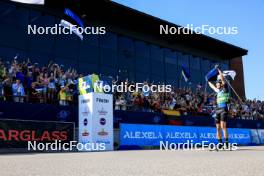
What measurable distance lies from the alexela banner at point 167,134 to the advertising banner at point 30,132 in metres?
3.04

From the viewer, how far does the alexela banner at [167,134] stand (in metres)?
18.4

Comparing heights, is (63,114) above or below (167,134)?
above

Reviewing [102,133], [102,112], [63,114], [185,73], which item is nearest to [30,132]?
[63,114]

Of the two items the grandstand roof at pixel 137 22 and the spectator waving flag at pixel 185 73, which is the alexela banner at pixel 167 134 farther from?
the grandstand roof at pixel 137 22

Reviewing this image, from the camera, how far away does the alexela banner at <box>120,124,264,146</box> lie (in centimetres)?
1836

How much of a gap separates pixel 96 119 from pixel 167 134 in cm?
605

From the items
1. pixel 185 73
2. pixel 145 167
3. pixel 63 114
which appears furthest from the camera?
pixel 185 73

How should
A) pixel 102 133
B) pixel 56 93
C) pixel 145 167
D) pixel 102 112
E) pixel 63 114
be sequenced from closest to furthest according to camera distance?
pixel 145 167, pixel 102 133, pixel 102 112, pixel 63 114, pixel 56 93

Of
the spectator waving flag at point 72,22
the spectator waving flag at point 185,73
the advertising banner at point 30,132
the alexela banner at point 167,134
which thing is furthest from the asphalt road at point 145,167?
the spectator waving flag at point 185,73

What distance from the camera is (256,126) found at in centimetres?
2775

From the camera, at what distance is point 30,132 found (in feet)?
49.7

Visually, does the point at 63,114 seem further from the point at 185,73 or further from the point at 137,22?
the point at 185,73

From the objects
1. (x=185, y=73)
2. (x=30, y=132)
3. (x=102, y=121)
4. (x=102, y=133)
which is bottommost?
(x=102, y=133)

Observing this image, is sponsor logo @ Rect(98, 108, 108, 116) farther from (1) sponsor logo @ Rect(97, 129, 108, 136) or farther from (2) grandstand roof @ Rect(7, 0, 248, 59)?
(2) grandstand roof @ Rect(7, 0, 248, 59)
